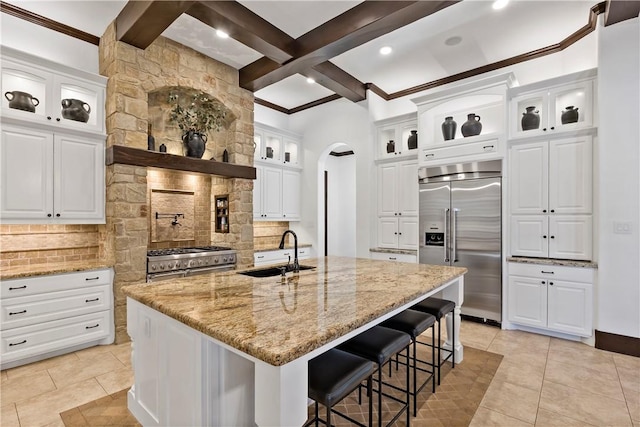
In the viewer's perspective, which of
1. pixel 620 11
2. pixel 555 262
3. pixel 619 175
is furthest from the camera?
pixel 555 262

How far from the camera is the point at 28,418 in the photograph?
210 centimetres

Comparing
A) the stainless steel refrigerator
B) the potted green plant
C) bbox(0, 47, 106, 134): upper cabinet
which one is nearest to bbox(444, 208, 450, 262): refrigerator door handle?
the stainless steel refrigerator

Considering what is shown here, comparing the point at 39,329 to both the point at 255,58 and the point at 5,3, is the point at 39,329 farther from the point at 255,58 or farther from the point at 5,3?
the point at 255,58

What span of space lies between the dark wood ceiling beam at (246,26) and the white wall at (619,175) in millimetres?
3241

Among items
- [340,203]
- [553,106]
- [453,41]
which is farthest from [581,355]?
[340,203]

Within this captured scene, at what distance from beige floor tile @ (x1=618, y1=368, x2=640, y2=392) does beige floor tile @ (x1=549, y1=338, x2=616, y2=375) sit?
6 cm

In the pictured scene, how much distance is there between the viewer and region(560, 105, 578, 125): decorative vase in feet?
11.4

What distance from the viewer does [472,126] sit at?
4070 millimetres

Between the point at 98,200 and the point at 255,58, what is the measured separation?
2.56 meters

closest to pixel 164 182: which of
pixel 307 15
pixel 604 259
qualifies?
pixel 307 15

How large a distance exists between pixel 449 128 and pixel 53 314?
4.89 meters

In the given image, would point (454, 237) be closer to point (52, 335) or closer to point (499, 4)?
point (499, 4)

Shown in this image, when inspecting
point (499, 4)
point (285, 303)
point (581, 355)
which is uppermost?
point (499, 4)

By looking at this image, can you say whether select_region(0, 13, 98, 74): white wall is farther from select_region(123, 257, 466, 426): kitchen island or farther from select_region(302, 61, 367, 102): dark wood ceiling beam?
select_region(123, 257, 466, 426): kitchen island
